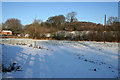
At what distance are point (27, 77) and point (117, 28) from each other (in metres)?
26.5

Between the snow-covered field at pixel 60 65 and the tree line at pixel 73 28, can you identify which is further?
the tree line at pixel 73 28

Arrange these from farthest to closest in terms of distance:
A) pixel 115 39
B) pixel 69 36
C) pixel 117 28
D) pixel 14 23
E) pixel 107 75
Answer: pixel 14 23
pixel 69 36
pixel 117 28
pixel 115 39
pixel 107 75

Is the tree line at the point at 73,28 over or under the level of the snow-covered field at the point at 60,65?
over

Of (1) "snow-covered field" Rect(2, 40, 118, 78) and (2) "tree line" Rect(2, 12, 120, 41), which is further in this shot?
(2) "tree line" Rect(2, 12, 120, 41)

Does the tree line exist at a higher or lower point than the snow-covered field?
higher

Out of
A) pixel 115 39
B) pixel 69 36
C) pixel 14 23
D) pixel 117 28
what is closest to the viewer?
pixel 115 39

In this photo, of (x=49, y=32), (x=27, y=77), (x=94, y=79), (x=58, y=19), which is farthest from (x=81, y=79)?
(x=58, y=19)

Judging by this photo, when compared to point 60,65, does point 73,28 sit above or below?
above

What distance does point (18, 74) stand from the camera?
3.88m

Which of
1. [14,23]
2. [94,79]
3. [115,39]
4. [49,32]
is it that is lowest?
[94,79]

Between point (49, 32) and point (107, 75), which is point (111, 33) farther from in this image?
point (107, 75)

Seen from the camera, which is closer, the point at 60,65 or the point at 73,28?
the point at 60,65

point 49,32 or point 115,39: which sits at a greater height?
point 49,32

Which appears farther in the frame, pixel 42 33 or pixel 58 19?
pixel 58 19
